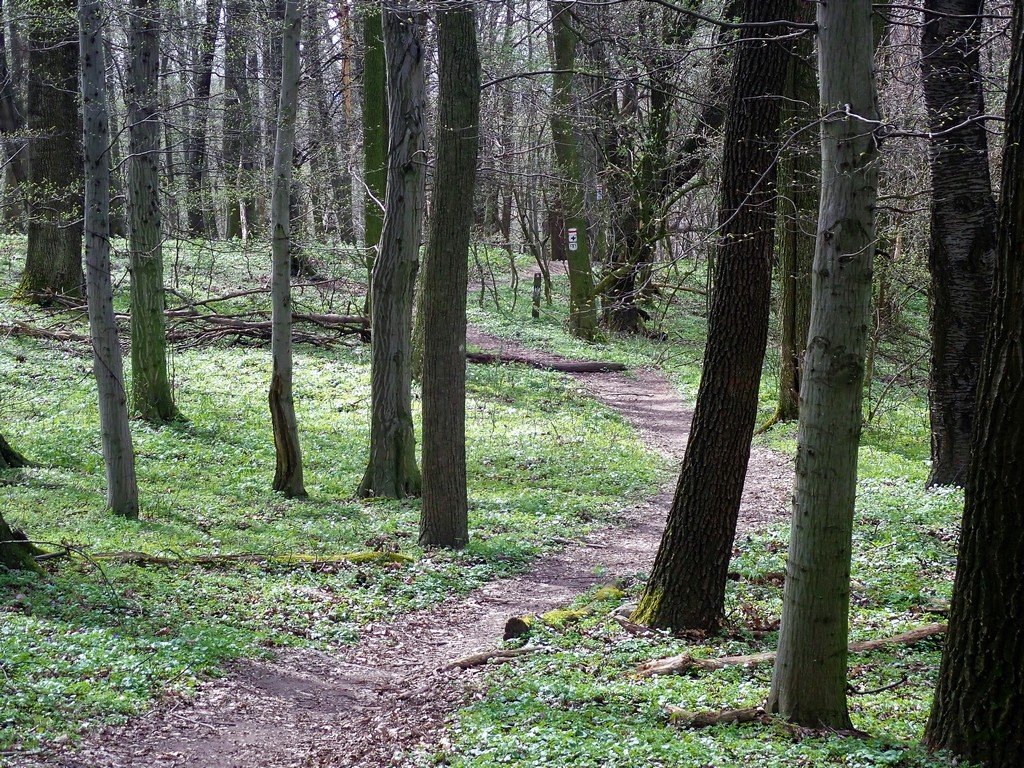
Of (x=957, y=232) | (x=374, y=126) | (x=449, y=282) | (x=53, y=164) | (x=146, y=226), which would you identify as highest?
(x=374, y=126)

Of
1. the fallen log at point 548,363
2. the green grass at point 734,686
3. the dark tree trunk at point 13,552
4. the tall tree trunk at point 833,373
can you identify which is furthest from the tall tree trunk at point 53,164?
the tall tree trunk at point 833,373

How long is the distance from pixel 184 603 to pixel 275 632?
83cm

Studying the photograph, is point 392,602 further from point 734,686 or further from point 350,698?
point 734,686

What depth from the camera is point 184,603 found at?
25.0ft

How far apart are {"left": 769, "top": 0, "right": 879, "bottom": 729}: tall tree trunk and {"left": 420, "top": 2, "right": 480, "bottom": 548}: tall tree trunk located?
532 cm

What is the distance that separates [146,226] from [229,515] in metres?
5.36

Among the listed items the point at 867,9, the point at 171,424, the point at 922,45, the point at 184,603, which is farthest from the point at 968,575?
the point at 171,424

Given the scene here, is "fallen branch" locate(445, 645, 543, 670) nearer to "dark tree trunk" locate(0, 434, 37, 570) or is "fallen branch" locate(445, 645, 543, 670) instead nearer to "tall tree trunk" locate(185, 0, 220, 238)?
"dark tree trunk" locate(0, 434, 37, 570)

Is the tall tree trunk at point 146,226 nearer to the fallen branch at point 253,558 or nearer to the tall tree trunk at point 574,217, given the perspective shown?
the fallen branch at point 253,558

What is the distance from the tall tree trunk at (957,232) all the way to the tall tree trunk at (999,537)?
668cm

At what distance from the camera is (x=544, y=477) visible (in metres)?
14.0

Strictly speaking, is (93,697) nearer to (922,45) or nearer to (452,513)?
(452,513)

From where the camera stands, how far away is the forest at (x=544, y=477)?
463cm

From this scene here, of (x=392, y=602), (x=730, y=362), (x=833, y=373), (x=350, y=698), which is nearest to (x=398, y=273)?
(x=392, y=602)
